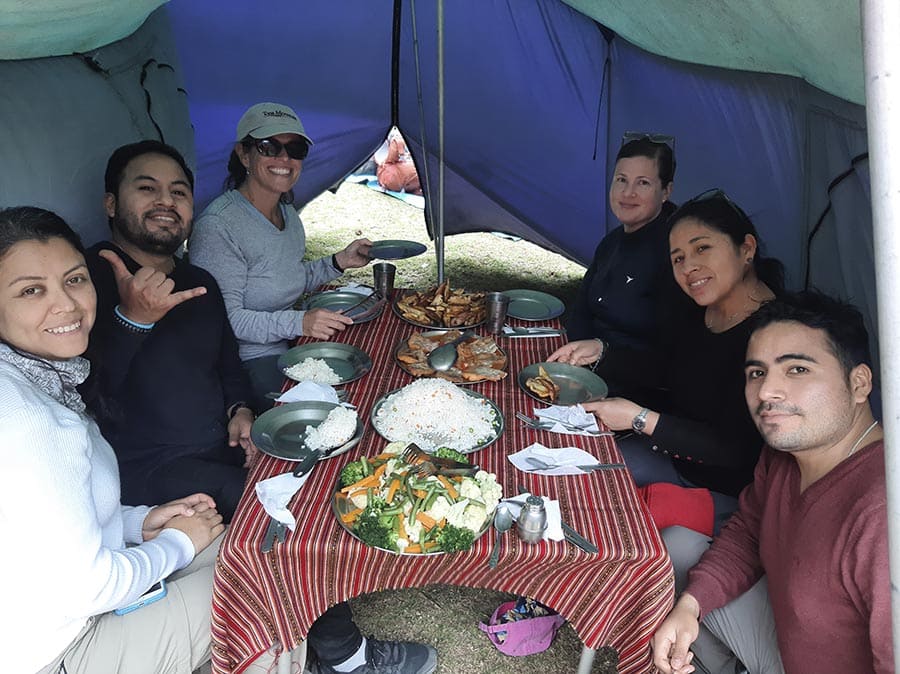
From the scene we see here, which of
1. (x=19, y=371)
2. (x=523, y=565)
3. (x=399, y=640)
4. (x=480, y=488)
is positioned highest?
(x=19, y=371)

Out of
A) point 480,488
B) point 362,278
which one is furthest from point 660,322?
point 362,278

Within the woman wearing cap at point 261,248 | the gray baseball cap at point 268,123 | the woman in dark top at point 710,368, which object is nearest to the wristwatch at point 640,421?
the woman in dark top at point 710,368

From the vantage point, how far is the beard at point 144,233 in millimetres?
2586

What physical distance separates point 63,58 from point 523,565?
3019 mm

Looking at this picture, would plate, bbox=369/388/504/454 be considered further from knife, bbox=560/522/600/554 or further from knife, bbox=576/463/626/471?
knife, bbox=560/522/600/554

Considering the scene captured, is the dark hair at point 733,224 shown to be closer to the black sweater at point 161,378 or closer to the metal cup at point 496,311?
the metal cup at point 496,311

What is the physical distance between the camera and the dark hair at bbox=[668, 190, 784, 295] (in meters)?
2.54

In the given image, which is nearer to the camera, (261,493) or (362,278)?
(261,493)

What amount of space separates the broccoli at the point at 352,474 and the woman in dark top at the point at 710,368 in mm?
932

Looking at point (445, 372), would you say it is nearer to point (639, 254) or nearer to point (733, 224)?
point (733, 224)

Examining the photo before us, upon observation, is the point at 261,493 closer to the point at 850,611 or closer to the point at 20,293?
the point at 20,293

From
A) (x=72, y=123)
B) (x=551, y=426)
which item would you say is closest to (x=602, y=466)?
(x=551, y=426)

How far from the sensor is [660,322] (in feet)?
10.6

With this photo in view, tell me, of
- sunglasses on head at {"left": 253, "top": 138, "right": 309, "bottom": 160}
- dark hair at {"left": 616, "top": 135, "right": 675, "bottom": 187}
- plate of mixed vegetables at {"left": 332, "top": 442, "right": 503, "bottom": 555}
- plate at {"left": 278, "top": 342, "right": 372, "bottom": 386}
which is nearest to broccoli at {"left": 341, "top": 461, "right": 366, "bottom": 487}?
plate of mixed vegetables at {"left": 332, "top": 442, "right": 503, "bottom": 555}
